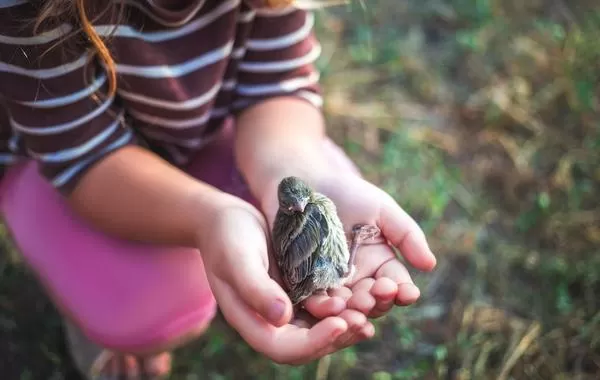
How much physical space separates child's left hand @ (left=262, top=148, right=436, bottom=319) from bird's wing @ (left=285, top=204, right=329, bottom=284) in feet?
0.18

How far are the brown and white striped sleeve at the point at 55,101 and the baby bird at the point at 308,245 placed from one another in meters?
0.48

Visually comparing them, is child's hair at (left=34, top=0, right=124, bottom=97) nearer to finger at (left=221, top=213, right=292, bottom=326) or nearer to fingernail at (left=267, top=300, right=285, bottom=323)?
finger at (left=221, top=213, right=292, bottom=326)

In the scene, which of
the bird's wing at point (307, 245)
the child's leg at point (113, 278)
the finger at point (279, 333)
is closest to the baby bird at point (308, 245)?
the bird's wing at point (307, 245)

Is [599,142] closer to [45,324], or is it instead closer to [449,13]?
[449,13]

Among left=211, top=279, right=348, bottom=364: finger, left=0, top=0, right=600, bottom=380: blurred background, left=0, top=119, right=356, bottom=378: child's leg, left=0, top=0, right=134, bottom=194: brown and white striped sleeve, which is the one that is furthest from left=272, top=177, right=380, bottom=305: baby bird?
left=0, top=0, right=600, bottom=380: blurred background

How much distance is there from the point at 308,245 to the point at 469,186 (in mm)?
1337

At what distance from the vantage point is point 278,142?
184 centimetres


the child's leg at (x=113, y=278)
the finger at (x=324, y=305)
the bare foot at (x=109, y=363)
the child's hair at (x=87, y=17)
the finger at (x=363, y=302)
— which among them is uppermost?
the child's hair at (x=87, y=17)

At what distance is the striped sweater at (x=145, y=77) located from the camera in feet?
5.34

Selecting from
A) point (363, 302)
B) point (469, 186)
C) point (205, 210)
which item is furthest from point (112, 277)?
point (469, 186)

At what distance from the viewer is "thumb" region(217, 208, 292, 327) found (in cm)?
133

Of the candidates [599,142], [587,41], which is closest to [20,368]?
[599,142]

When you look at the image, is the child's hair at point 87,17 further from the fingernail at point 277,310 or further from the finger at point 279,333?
the fingernail at point 277,310

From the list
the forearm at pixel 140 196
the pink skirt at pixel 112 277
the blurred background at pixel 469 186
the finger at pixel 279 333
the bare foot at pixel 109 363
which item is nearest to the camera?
the finger at pixel 279 333
